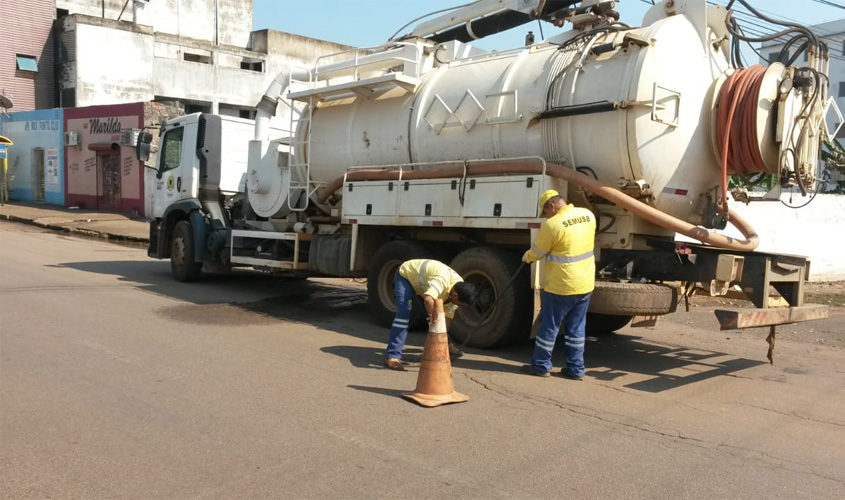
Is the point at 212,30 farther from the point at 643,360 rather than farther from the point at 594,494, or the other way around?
the point at 594,494

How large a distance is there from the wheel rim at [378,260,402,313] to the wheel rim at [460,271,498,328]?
1.18 meters

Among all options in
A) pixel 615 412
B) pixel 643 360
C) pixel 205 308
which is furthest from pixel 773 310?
pixel 205 308

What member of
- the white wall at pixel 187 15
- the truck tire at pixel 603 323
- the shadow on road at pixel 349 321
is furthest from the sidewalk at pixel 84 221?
the truck tire at pixel 603 323

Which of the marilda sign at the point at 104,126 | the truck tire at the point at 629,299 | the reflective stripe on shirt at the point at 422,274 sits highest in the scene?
the marilda sign at the point at 104,126

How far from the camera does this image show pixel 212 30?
3550 centimetres

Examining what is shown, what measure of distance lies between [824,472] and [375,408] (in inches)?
111

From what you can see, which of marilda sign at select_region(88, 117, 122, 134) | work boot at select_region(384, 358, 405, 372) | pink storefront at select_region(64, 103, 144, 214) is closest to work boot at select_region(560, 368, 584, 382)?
work boot at select_region(384, 358, 405, 372)

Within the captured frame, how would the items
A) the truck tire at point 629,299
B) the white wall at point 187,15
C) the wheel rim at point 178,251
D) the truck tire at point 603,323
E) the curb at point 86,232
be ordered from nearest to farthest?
the truck tire at point 629,299 → the truck tire at point 603,323 → the wheel rim at point 178,251 → the curb at point 86,232 → the white wall at point 187,15

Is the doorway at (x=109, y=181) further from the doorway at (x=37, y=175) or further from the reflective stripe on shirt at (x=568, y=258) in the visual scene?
the reflective stripe on shirt at (x=568, y=258)

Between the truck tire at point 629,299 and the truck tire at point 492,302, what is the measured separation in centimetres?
81

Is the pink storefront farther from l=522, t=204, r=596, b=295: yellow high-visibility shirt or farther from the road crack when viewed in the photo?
the road crack

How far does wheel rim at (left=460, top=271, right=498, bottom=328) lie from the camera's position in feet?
23.8

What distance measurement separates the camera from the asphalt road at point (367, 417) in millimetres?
3887

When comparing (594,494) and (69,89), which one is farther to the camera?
(69,89)
